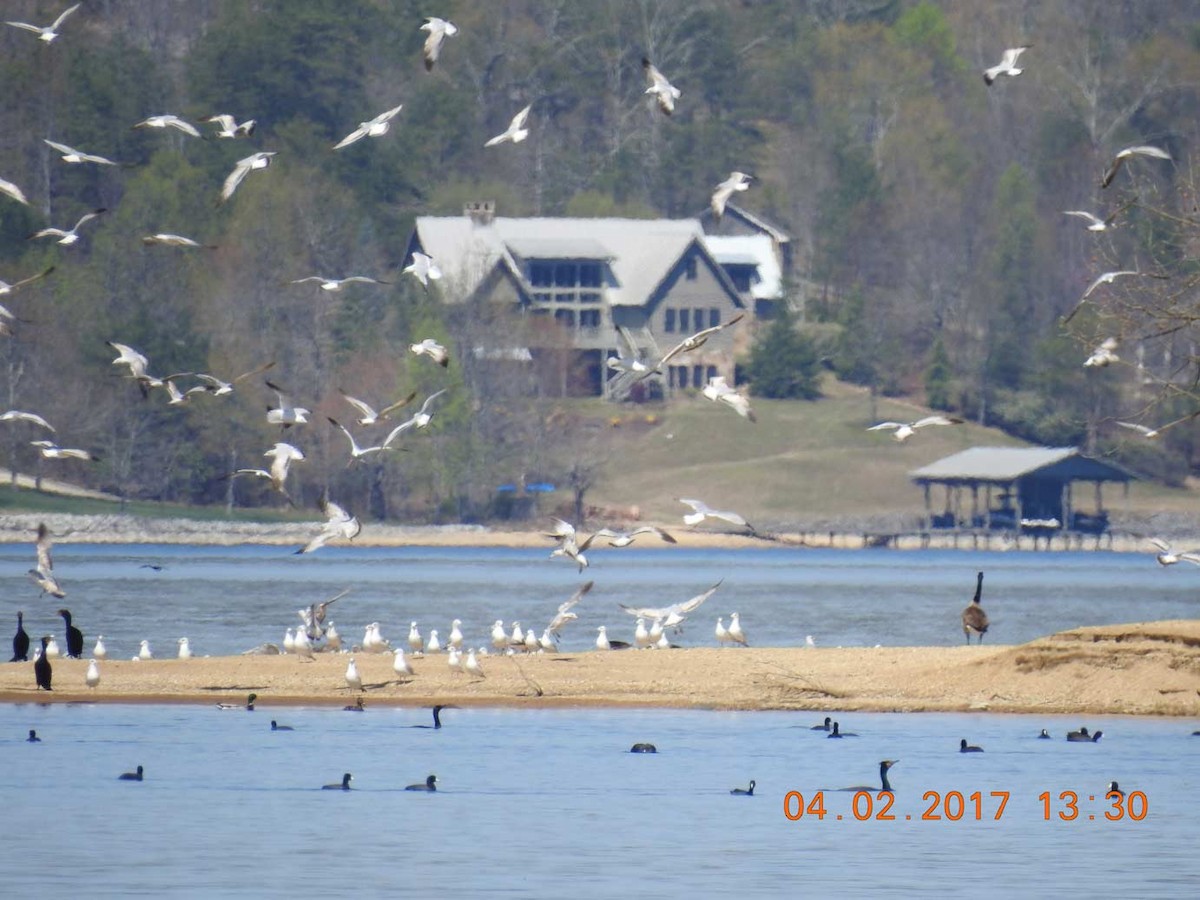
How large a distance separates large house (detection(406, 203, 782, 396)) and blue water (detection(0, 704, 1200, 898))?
76.4 metres

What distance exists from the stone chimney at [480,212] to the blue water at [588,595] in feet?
67.4

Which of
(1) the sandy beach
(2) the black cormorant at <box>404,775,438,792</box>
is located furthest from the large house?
(2) the black cormorant at <box>404,775,438,792</box>

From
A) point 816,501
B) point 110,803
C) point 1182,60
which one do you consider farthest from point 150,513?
point 110,803

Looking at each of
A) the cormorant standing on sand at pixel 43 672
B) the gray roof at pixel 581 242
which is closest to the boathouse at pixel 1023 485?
the gray roof at pixel 581 242

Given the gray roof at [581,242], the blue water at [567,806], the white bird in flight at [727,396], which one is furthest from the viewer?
the gray roof at [581,242]

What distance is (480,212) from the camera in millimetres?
115000

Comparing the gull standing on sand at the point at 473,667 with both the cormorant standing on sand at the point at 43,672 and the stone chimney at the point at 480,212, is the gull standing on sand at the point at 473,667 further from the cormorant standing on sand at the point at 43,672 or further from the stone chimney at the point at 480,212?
the stone chimney at the point at 480,212

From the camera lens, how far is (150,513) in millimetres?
92438

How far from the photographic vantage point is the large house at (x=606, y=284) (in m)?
111

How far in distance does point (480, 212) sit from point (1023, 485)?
3111cm

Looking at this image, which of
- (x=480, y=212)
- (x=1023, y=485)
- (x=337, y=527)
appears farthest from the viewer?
(x=480, y=212)

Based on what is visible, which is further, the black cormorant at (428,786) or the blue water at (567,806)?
the black cormorant at (428,786)

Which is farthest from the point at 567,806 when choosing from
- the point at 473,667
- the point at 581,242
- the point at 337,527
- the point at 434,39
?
the point at 581,242

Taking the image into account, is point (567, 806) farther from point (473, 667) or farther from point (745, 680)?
point (745, 680)
